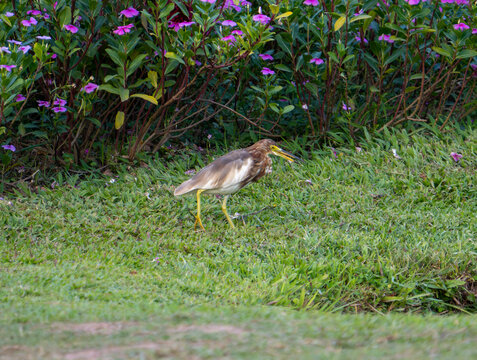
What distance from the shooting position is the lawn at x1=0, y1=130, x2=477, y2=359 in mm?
2854

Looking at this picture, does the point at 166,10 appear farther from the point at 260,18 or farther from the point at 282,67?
the point at 282,67

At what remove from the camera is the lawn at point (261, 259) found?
2854 mm

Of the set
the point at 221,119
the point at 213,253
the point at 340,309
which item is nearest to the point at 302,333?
the point at 340,309

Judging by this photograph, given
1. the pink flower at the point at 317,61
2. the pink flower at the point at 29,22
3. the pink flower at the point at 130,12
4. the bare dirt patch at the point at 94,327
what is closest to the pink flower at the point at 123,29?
the pink flower at the point at 130,12

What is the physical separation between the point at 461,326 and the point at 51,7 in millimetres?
4645

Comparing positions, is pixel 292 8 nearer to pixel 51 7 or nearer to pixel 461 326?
pixel 51 7

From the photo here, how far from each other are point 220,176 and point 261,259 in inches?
33.6

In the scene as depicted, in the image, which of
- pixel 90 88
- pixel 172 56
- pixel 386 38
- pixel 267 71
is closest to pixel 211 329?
pixel 172 56

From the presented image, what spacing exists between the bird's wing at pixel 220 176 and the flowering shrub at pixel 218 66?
1.17m

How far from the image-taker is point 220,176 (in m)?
5.42

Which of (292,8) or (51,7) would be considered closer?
(51,7)

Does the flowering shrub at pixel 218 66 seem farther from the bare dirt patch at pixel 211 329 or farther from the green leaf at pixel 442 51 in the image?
the bare dirt patch at pixel 211 329

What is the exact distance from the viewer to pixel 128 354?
251 centimetres

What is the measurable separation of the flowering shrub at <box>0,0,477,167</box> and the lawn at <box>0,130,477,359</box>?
525mm
